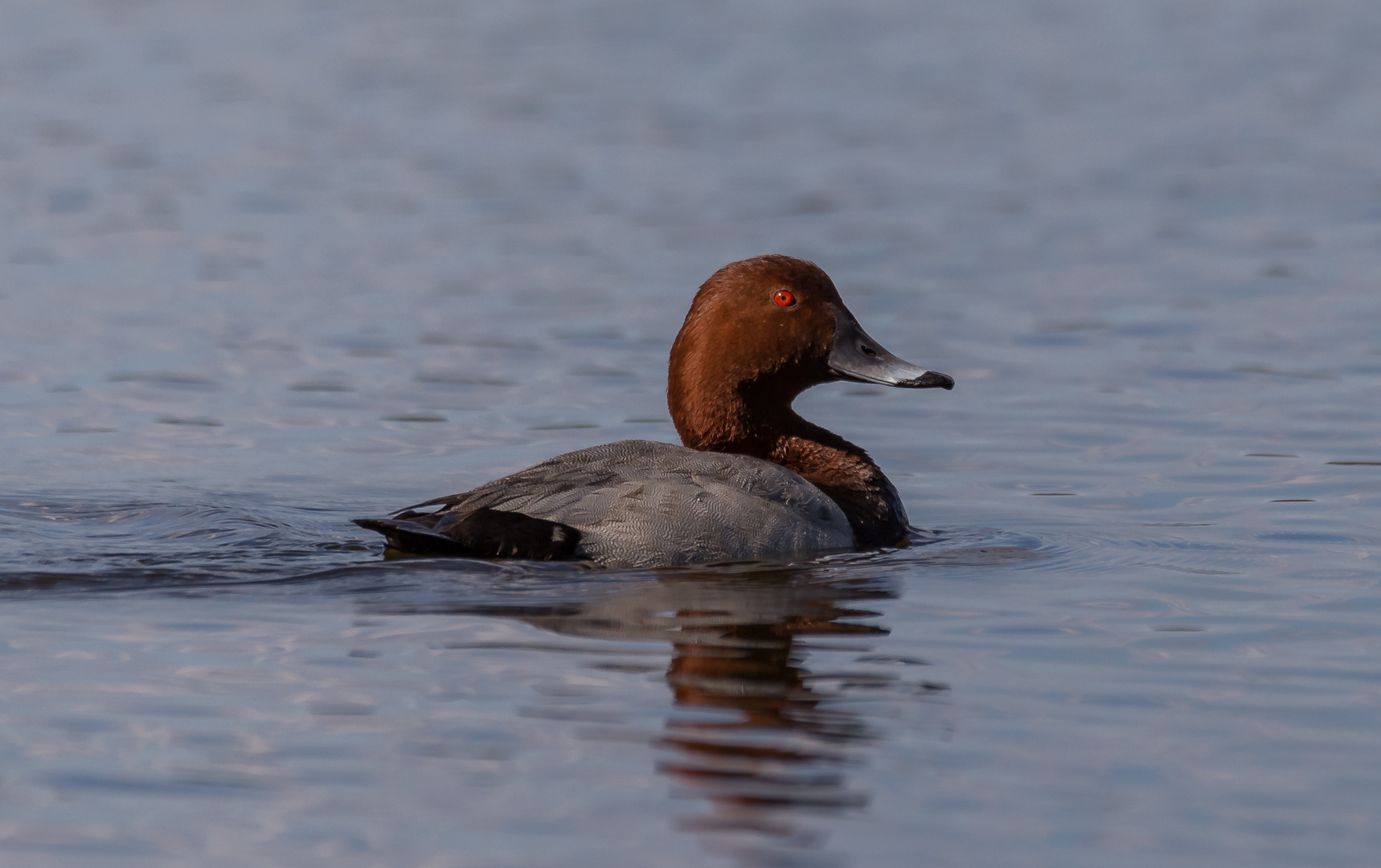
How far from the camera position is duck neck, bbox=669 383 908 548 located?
23.6ft

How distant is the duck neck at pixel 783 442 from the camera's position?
7191 mm

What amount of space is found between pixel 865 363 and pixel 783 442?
46 cm

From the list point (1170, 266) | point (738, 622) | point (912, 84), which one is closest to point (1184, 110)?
point (912, 84)

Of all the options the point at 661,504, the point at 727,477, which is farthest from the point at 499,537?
the point at 727,477

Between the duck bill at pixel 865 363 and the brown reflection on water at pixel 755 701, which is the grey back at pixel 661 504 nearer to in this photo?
the brown reflection on water at pixel 755 701

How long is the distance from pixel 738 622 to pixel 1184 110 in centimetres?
1385

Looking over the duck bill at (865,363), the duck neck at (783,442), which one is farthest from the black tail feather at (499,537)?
the duck bill at (865,363)

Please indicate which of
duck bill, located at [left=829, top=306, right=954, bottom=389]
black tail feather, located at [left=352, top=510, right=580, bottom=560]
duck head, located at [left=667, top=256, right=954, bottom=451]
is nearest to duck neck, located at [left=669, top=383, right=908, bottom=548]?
duck head, located at [left=667, top=256, right=954, bottom=451]

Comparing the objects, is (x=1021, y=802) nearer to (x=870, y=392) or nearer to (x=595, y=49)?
(x=870, y=392)

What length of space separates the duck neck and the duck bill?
250mm

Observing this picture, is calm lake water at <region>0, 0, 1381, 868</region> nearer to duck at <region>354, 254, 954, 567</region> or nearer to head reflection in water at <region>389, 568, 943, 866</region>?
head reflection in water at <region>389, 568, 943, 866</region>

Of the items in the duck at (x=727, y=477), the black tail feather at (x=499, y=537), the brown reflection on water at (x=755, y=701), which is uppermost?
the duck at (x=727, y=477)

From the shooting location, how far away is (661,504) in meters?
6.36

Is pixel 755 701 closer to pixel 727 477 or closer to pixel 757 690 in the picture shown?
pixel 757 690
